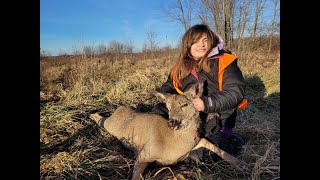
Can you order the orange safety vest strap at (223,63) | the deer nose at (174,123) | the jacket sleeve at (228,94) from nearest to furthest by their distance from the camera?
the deer nose at (174,123) → the jacket sleeve at (228,94) → the orange safety vest strap at (223,63)

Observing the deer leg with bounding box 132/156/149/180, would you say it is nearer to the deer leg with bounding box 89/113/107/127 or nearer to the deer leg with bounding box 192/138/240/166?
the deer leg with bounding box 192/138/240/166

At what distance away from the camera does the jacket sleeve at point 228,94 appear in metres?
3.59

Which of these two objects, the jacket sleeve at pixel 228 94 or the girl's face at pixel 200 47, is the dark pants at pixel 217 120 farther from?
the girl's face at pixel 200 47

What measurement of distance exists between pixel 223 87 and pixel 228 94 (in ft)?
0.58

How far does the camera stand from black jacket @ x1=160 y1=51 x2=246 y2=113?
361 cm

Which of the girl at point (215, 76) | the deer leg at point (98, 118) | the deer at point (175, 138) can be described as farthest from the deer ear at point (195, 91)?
the deer leg at point (98, 118)

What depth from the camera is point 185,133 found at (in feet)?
12.0

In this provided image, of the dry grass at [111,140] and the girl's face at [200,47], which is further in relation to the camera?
the girl's face at [200,47]

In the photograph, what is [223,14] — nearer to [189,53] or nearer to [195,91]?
[189,53]

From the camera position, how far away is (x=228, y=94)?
3729 mm

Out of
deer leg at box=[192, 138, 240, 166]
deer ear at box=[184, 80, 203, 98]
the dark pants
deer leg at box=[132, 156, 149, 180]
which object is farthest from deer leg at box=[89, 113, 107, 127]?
deer ear at box=[184, 80, 203, 98]

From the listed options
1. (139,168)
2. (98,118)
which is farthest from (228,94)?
(98,118)
